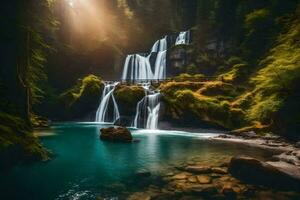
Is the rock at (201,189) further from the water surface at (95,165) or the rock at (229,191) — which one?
the water surface at (95,165)

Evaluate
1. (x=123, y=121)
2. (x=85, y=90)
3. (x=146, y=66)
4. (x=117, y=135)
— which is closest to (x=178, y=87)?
(x=123, y=121)

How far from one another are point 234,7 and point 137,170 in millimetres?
44375

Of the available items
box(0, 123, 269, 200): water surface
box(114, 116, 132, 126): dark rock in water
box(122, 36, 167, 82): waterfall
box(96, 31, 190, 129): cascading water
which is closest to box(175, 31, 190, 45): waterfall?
box(96, 31, 190, 129): cascading water

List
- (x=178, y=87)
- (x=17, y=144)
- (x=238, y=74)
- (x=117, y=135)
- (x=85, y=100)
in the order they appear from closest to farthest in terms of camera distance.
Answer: (x=17, y=144) → (x=117, y=135) → (x=178, y=87) → (x=238, y=74) → (x=85, y=100)

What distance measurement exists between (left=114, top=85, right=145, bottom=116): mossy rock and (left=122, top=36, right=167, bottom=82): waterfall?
49.2 feet

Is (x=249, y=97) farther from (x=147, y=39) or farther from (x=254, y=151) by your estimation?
(x=147, y=39)

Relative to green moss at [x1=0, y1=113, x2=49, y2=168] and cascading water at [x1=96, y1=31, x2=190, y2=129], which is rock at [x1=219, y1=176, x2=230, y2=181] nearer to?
green moss at [x1=0, y1=113, x2=49, y2=168]

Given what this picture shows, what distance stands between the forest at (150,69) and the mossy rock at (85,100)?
0.16 meters

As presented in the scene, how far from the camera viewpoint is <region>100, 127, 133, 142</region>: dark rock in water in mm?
25656

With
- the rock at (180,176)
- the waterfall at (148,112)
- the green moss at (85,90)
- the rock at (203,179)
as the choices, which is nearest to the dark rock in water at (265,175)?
the rock at (203,179)

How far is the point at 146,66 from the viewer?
57719 millimetres

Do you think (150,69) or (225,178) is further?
(150,69)

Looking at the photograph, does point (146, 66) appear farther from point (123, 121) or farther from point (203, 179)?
point (203, 179)

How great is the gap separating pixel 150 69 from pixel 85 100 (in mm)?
16790
